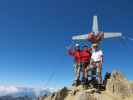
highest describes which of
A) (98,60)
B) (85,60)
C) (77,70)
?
(85,60)

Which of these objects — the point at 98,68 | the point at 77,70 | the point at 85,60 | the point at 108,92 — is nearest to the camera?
the point at 108,92

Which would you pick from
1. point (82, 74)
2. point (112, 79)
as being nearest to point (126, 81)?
point (112, 79)

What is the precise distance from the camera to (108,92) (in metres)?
30.3

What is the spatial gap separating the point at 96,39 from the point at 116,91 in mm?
11941

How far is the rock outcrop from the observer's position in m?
28.3

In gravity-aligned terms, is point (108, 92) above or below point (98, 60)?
below

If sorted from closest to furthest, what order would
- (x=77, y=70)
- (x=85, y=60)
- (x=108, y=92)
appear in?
1. (x=108, y=92)
2. (x=85, y=60)
3. (x=77, y=70)

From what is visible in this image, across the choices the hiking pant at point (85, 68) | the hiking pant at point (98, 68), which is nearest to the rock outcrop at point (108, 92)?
the hiking pant at point (98, 68)

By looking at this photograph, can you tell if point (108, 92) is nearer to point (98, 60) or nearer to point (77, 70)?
point (98, 60)

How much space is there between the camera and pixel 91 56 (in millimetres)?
32031

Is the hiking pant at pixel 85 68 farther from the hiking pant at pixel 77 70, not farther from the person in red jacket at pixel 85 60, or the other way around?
the hiking pant at pixel 77 70

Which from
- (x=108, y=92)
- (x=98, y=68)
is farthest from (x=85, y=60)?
(x=108, y=92)

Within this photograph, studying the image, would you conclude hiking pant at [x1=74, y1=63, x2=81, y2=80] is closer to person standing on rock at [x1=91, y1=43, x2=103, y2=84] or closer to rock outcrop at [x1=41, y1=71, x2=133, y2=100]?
rock outcrop at [x1=41, y1=71, x2=133, y2=100]

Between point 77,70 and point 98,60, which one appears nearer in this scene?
point 98,60
